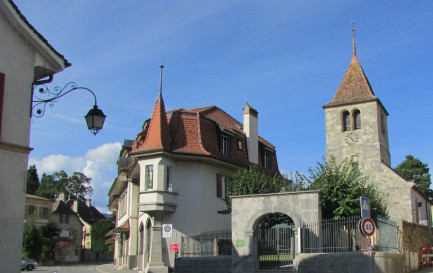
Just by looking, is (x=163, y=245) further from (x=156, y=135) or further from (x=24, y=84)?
(x=24, y=84)

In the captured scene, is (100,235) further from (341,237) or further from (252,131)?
(341,237)

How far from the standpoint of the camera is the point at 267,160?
37.3m

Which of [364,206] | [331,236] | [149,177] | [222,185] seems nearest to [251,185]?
[222,185]

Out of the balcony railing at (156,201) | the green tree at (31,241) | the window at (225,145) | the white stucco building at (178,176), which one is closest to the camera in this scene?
the balcony railing at (156,201)

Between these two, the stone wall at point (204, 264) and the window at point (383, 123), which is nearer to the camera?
the stone wall at point (204, 264)

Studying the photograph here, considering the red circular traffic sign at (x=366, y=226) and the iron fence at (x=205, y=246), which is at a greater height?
the red circular traffic sign at (x=366, y=226)

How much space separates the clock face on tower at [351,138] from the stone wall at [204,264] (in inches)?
918

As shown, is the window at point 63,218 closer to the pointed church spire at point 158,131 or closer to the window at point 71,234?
the window at point 71,234

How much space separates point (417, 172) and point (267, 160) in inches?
1546

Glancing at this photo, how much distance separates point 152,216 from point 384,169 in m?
21.4

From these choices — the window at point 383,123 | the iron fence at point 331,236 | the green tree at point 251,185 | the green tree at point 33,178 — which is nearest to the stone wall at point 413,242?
the iron fence at point 331,236

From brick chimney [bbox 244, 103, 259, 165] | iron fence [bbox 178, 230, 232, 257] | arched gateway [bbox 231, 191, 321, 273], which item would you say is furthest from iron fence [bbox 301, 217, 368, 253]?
brick chimney [bbox 244, 103, 259, 165]

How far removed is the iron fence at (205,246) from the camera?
24.9 metres

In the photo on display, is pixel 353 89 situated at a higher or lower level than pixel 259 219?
higher
